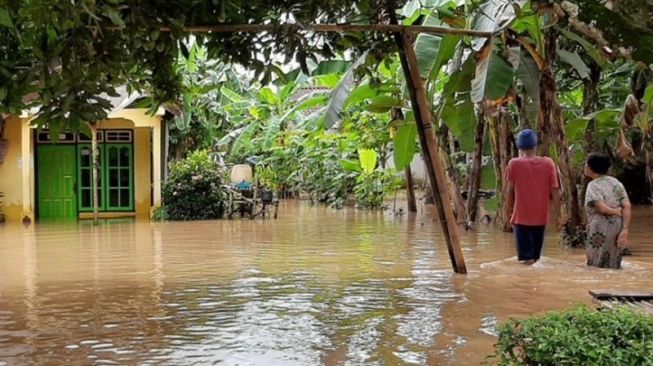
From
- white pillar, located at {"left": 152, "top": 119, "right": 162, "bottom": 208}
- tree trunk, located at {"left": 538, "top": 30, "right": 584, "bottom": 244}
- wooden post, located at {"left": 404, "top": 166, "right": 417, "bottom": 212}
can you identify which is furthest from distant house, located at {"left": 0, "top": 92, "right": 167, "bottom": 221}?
tree trunk, located at {"left": 538, "top": 30, "right": 584, "bottom": 244}

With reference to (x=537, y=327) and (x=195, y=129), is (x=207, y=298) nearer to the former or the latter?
(x=537, y=327)

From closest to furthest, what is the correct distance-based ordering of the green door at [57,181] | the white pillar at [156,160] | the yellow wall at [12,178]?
the white pillar at [156,160] < the yellow wall at [12,178] < the green door at [57,181]

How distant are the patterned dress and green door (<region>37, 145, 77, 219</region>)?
686 inches

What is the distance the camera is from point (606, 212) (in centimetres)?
850

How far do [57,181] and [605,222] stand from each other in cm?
1803

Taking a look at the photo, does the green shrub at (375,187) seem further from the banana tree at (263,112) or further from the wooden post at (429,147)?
the wooden post at (429,147)

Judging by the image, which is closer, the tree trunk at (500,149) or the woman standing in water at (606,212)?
the woman standing in water at (606,212)

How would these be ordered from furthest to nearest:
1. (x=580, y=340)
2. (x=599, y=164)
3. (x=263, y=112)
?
(x=263, y=112), (x=599, y=164), (x=580, y=340)

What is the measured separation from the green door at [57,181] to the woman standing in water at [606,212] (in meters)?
17.4

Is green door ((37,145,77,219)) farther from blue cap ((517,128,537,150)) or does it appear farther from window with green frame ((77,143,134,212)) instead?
blue cap ((517,128,537,150))

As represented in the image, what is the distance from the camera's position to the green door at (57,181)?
2252cm

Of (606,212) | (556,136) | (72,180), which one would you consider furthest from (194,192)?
(606,212)

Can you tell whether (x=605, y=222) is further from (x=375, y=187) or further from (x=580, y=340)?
(x=375, y=187)

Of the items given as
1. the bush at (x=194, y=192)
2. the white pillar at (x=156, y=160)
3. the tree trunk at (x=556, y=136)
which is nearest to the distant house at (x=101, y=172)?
the white pillar at (x=156, y=160)
